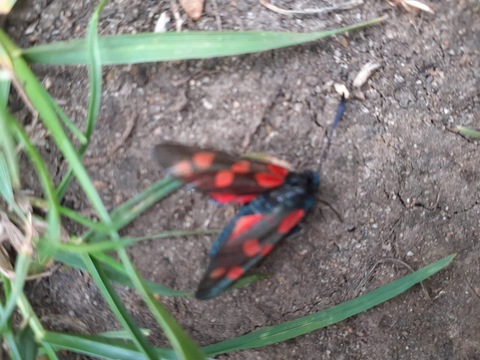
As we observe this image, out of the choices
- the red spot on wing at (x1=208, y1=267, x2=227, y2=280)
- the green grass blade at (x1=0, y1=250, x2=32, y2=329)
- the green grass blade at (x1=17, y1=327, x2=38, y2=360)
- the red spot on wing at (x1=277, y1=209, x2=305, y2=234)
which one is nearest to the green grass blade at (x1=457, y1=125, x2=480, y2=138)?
the red spot on wing at (x1=277, y1=209, x2=305, y2=234)

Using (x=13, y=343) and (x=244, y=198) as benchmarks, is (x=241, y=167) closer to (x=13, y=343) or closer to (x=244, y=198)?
(x=244, y=198)

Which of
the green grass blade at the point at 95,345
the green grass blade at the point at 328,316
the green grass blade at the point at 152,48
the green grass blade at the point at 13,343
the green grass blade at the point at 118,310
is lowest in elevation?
the green grass blade at the point at 328,316

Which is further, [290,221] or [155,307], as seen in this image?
[290,221]

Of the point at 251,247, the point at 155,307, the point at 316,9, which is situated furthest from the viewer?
the point at 316,9

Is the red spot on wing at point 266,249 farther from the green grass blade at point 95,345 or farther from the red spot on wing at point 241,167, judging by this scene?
the green grass blade at point 95,345

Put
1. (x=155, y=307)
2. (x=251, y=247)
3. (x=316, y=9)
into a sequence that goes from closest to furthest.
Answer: (x=155, y=307) < (x=251, y=247) < (x=316, y=9)

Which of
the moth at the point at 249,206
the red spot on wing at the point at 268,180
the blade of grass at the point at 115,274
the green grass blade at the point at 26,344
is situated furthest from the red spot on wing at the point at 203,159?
the green grass blade at the point at 26,344

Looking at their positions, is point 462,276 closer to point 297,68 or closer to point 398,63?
point 398,63

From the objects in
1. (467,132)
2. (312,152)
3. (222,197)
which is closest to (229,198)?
(222,197)
